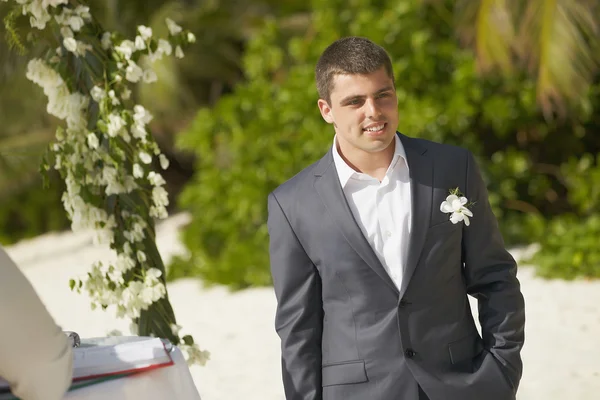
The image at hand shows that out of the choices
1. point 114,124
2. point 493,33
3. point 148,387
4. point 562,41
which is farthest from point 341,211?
point 493,33

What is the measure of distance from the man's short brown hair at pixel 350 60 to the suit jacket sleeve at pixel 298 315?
1.30 ft

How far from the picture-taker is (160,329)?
3.25 m

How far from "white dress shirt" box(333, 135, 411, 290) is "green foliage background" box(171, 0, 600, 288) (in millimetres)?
5467

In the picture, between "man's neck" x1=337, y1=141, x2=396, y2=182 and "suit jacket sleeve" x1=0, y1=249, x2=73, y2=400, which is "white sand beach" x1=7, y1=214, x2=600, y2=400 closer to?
"man's neck" x1=337, y1=141, x2=396, y2=182

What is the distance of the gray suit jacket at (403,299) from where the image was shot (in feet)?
7.31

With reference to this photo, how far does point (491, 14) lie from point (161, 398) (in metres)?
6.33

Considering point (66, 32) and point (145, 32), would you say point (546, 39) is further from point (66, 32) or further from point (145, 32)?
point (66, 32)

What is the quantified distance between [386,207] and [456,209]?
18cm

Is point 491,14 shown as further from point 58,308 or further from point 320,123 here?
point 58,308

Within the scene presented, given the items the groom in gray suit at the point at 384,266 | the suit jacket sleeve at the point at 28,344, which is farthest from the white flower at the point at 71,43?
the suit jacket sleeve at the point at 28,344

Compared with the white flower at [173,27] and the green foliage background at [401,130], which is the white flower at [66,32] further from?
the green foliage background at [401,130]

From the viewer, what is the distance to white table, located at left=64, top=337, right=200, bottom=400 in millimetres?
1830

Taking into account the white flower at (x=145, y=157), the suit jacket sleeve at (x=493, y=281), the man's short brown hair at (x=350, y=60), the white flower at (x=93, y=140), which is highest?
the man's short brown hair at (x=350, y=60)

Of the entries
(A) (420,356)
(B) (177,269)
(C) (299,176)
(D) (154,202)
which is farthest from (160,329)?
(B) (177,269)
